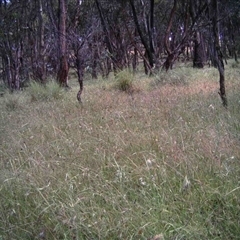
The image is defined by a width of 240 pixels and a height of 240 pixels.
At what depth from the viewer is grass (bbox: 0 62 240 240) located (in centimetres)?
225

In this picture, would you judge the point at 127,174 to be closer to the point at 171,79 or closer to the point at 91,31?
the point at 91,31

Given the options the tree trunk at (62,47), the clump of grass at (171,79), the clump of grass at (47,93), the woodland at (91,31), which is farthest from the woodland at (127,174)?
the tree trunk at (62,47)

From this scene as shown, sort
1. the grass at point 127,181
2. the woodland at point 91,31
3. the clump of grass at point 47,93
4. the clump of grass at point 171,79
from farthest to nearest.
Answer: the woodland at point 91,31 → the clump of grass at point 171,79 → the clump of grass at point 47,93 → the grass at point 127,181

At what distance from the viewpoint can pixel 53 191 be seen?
2680 mm

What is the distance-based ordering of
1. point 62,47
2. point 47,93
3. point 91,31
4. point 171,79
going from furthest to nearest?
point 62,47 → point 171,79 → point 47,93 → point 91,31

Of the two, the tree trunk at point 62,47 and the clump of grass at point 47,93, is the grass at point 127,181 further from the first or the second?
the tree trunk at point 62,47

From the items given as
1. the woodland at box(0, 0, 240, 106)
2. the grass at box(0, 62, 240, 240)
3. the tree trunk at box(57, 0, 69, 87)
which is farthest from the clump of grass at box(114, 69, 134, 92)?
the grass at box(0, 62, 240, 240)

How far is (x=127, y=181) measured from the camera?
2838mm

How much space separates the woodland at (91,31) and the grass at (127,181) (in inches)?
144

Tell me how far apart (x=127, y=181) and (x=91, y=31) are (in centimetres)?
567

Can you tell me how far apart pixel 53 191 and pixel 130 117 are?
2.80 m

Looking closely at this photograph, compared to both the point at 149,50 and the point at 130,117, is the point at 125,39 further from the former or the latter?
the point at 130,117

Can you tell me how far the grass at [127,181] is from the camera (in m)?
2.25

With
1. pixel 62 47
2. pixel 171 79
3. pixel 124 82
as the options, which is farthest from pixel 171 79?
pixel 62 47
